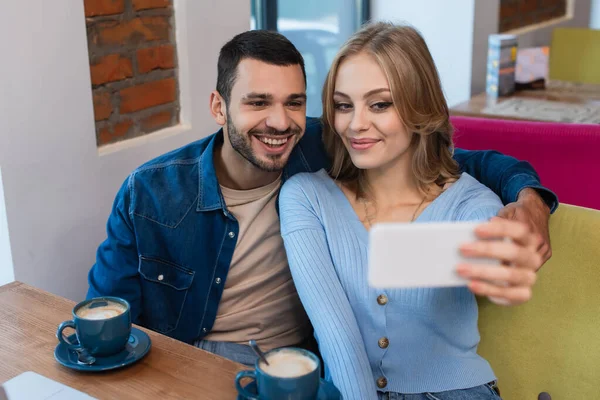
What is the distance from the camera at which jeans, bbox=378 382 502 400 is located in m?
1.27

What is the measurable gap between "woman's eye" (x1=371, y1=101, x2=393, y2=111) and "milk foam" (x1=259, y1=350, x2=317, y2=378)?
0.56 metres

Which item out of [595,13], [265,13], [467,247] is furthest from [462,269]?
[595,13]

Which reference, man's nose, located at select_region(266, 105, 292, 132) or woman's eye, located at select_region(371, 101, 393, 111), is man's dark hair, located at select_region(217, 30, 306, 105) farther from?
woman's eye, located at select_region(371, 101, 393, 111)

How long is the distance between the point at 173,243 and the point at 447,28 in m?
2.07

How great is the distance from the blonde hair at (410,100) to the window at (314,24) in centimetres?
121

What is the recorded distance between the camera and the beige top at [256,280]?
4.84 ft

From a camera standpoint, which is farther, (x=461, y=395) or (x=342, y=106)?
(x=342, y=106)

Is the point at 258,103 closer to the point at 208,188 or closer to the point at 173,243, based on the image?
the point at 208,188

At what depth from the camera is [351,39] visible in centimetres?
139

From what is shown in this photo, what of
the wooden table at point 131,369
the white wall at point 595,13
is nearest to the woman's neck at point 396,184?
the wooden table at point 131,369

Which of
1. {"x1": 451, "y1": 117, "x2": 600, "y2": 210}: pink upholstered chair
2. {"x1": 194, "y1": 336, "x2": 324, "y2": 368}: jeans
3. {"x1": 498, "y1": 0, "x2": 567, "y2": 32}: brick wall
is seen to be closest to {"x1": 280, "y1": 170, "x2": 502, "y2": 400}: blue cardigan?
{"x1": 194, "y1": 336, "x2": 324, "y2": 368}: jeans

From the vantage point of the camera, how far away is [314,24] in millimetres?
2926

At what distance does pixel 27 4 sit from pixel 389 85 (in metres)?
0.74

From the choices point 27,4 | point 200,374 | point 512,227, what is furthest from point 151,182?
point 512,227
